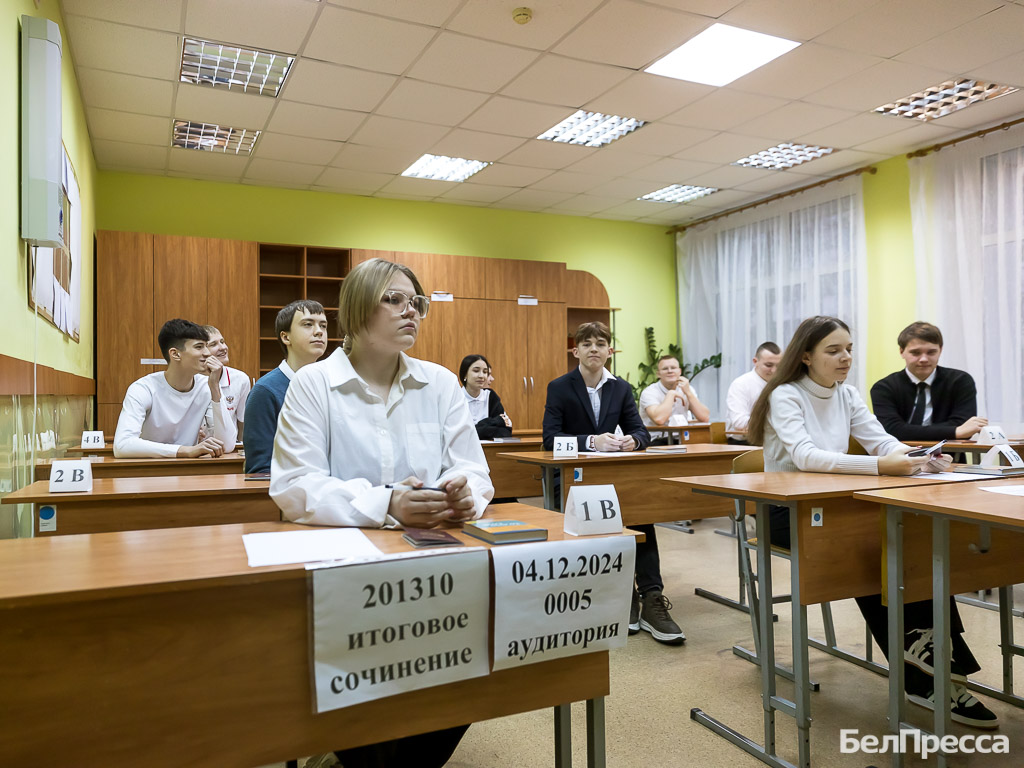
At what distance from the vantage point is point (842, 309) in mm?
6965

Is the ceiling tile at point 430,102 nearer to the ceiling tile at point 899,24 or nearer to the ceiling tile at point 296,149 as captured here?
the ceiling tile at point 296,149

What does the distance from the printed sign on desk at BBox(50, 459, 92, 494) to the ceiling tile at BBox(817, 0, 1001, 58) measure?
4401 millimetres

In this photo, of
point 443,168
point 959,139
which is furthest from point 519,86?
point 959,139

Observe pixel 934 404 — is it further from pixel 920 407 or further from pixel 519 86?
pixel 519 86

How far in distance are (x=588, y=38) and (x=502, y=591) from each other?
3795 millimetres

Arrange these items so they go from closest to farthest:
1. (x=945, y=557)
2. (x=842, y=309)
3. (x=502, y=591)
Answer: (x=502, y=591) < (x=945, y=557) < (x=842, y=309)

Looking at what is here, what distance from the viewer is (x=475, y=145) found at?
6027mm

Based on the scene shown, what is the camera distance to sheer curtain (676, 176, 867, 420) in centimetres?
689

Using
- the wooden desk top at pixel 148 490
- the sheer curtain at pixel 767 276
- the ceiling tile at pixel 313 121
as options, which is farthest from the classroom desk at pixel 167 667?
the sheer curtain at pixel 767 276

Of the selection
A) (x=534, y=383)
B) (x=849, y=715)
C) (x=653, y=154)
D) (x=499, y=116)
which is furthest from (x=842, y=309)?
(x=849, y=715)

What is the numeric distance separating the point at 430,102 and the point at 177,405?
2762 mm

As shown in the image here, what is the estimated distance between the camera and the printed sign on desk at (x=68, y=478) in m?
2.25

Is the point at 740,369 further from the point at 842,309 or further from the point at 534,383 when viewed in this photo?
the point at 534,383

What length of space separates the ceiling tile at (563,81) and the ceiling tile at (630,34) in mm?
106
